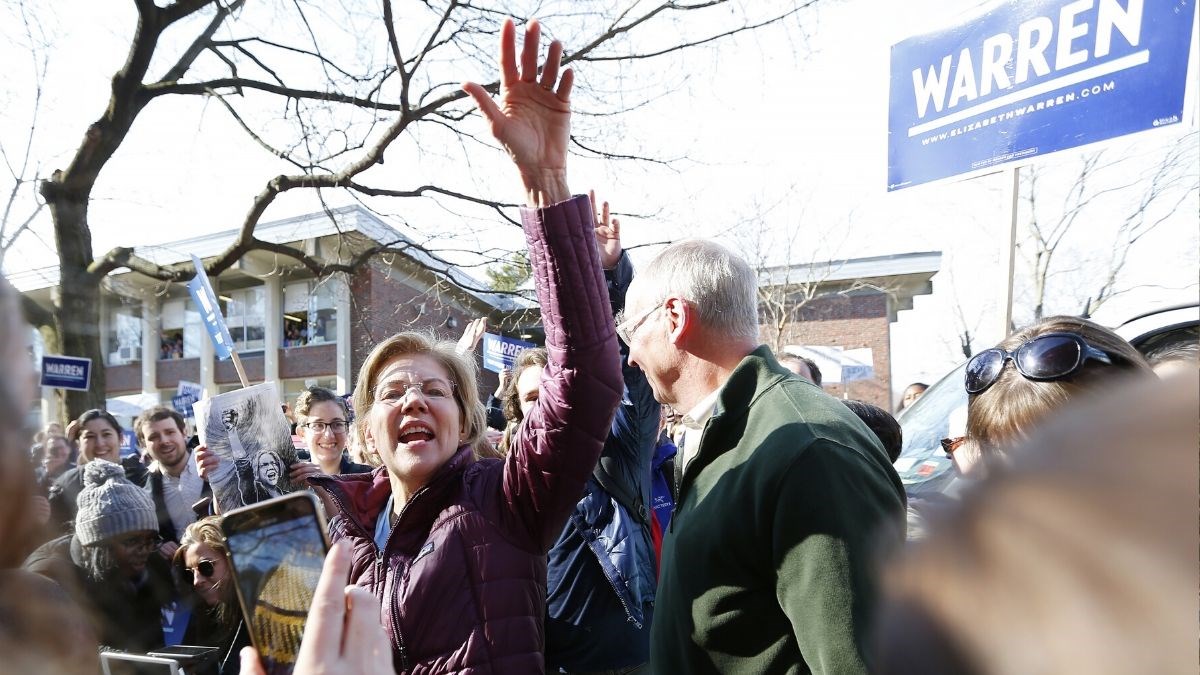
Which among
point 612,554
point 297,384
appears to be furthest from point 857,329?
point 612,554

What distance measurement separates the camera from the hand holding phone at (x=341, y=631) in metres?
0.86

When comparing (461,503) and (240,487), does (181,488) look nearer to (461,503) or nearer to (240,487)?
(240,487)

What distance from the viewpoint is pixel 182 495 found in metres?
4.69

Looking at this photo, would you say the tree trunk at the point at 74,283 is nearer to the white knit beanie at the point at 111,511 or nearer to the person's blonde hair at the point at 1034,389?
the white knit beanie at the point at 111,511

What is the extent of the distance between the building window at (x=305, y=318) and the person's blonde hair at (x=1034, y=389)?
26.2 meters

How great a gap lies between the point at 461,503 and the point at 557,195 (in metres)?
0.87

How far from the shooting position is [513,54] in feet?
6.05

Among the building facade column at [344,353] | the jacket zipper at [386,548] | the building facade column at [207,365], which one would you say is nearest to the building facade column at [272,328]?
the building facade column at [207,365]

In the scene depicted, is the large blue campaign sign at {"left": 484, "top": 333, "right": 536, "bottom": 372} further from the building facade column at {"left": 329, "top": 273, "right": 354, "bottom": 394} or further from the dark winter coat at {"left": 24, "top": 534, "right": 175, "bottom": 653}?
the building facade column at {"left": 329, "top": 273, "right": 354, "bottom": 394}

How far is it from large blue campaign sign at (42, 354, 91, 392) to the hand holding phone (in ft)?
27.9

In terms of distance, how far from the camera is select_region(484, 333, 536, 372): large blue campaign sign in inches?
325

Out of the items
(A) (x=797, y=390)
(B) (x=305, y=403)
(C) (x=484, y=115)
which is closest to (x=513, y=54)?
(C) (x=484, y=115)

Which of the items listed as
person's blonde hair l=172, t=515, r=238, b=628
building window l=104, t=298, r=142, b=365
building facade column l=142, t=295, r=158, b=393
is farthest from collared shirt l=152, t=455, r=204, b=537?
building window l=104, t=298, r=142, b=365

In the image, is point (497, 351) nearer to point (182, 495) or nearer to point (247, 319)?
point (182, 495)
